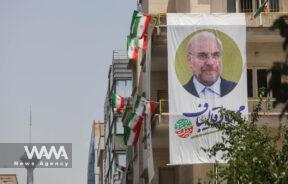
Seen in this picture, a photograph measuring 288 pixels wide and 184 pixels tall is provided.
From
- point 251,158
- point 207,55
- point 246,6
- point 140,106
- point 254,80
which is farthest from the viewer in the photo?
point 140,106

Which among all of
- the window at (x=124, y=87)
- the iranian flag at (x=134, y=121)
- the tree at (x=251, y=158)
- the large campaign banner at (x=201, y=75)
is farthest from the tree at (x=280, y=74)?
the window at (x=124, y=87)

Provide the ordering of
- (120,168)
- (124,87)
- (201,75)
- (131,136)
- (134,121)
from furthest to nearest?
1. (124,87)
2. (120,168)
3. (131,136)
4. (134,121)
5. (201,75)

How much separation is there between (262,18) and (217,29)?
2.07m

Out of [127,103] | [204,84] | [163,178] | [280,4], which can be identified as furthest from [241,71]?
[127,103]

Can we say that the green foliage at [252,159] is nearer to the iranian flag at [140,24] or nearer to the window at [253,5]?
the iranian flag at [140,24]

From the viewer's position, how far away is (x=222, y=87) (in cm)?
3111

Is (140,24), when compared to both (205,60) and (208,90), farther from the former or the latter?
(208,90)

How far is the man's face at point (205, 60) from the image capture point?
3122cm

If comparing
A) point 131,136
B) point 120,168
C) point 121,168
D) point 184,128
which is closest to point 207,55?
point 184,128

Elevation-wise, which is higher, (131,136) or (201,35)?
(201,35)

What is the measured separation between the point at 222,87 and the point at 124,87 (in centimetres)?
4275

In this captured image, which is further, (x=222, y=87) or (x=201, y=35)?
(x=201, y=35)

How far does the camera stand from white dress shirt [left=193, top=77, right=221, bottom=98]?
→ 102 feet

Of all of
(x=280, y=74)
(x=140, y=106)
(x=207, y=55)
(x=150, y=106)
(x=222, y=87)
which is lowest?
(x=280, y=74)
